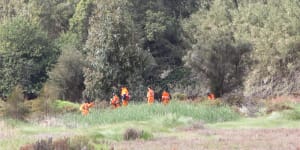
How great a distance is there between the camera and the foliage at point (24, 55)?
167 feet

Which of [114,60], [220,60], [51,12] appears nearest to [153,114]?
[114,60]

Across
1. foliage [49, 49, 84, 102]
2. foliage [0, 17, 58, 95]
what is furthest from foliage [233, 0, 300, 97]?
foliage [0, 17, 58, 95]

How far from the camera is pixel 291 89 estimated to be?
47.3 m

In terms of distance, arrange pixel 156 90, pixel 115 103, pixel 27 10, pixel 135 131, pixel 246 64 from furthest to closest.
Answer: pixel 27 10 < pixel 156 90 < pixel 246 64 < pixel 115 103 < pixel 135 131

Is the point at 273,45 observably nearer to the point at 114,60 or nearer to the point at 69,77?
the point at 114,60

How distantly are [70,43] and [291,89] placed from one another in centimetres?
1878

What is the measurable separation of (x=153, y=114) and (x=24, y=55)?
29.4m

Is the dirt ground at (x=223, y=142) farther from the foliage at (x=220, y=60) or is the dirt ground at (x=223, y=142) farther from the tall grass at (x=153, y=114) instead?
the foliage at (x=220, y=60)

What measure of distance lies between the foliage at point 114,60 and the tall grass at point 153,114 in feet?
38.8

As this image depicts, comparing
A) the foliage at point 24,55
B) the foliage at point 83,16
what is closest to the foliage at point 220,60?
the foliage at point 83,16

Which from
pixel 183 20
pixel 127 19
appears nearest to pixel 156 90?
pixel 183 20

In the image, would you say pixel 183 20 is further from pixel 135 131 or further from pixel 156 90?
pixel 135 131

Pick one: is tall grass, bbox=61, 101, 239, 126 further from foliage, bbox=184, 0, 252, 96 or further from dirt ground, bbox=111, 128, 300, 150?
foliage, bbox=184, 0, 252, 96

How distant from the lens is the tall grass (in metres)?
23.9
